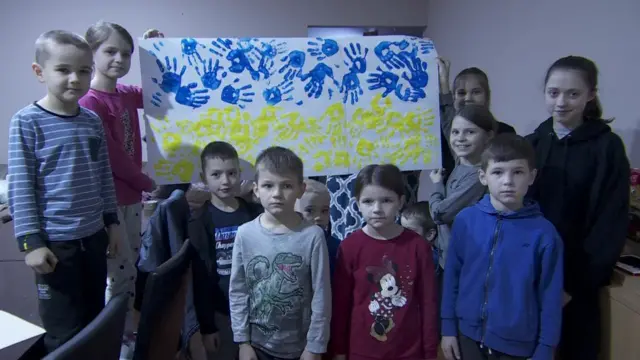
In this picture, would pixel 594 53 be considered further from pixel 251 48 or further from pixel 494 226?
pixel 251 48

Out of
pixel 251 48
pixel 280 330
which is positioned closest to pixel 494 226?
pixel 280 330

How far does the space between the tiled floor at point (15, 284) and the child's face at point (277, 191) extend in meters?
0.88

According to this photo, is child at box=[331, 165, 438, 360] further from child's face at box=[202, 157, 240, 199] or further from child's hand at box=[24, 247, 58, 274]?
child's hand at box=[24, 247, 58, 274]

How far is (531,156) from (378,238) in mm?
521

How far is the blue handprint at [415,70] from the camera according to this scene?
210 cm

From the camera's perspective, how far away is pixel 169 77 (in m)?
1.92

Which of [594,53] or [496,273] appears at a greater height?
[594,53]

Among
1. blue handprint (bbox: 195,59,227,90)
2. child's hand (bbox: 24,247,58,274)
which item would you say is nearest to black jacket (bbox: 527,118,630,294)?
blue handprint (bbox: 195,59,227,90)

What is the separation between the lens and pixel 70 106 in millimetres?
1521

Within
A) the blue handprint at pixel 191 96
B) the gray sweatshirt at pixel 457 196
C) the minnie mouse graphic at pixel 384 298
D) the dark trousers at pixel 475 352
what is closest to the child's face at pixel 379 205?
the minnie mouse graphic at pixel 384 298

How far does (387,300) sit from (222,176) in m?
0.70

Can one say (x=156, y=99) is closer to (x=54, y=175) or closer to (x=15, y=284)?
(x=54, y=175)

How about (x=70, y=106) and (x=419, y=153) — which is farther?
(x=419, y=153)

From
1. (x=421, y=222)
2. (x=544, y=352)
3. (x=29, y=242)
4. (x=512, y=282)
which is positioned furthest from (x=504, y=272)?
(x=29, y=242)
